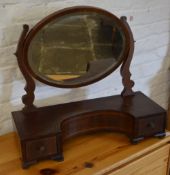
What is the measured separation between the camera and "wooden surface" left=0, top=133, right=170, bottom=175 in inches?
38.1

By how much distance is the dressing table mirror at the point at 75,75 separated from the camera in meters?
0.98

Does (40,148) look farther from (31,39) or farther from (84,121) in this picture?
(31,39)

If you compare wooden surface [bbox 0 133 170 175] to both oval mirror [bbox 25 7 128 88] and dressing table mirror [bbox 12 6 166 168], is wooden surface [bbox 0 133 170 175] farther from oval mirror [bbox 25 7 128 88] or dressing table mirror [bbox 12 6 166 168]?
oval mirror [bbox 25 7 128 88]

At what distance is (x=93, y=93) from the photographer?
136 centimetres

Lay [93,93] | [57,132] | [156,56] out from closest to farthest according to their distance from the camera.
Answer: [57,132], [93,93], [156,56]

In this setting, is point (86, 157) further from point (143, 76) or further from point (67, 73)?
point (143, 76)

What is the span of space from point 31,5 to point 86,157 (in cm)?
55

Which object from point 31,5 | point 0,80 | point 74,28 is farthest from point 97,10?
point 0,80

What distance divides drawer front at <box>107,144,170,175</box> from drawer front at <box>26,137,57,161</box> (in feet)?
0.71

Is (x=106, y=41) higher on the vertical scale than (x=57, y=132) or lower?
higher

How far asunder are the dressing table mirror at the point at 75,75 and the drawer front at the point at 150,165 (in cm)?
7

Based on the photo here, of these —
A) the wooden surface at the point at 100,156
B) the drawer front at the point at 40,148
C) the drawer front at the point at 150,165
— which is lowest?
the drawer front at the point at 150,165

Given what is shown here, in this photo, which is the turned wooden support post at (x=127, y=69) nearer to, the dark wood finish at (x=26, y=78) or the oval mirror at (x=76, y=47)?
the oval mirror at (x=76, y=47)

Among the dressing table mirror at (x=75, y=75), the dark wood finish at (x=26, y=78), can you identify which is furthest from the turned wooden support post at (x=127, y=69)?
the dark wood finish at (x=26, y=78)
